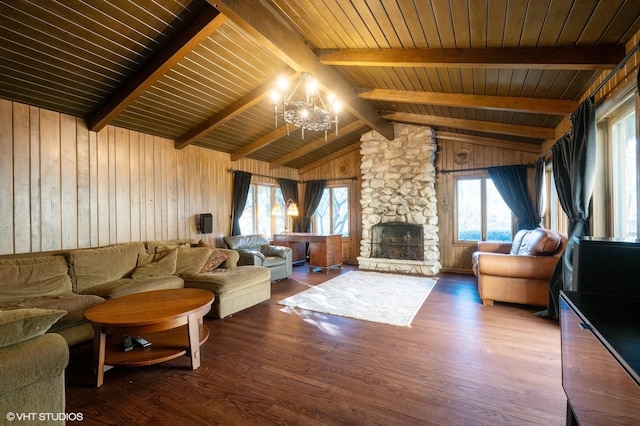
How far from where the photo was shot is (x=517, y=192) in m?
5.27

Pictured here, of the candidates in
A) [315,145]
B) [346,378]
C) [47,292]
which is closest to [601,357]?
[346,378]

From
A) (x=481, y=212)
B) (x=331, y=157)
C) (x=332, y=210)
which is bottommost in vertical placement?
(x=481, y=212)

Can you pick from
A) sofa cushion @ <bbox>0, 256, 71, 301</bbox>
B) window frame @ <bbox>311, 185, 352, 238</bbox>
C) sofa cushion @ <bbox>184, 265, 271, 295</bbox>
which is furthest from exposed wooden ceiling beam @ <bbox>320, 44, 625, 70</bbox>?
window frame @ <bbox>311, 185, 352, 238</bbox>

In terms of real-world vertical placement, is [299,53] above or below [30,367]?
above

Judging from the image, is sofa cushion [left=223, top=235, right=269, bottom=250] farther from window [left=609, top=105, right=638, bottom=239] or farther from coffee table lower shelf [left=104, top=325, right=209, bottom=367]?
window [left=609, top=105, right=638, bottom=239]

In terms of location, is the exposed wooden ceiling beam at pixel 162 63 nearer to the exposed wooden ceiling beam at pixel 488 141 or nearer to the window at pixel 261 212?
the window at pixel 261 212

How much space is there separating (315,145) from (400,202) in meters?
2.38

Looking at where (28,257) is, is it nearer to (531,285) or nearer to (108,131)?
(108,131)

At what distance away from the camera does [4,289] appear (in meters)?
2.65

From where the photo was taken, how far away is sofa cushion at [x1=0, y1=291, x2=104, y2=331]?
248 cm

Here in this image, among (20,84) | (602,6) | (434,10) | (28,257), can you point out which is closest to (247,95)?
(20,84)

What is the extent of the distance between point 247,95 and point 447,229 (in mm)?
4880

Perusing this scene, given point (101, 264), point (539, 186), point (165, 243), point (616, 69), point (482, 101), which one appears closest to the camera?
point (616, 69)

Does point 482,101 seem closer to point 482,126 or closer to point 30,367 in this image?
point 482,126
